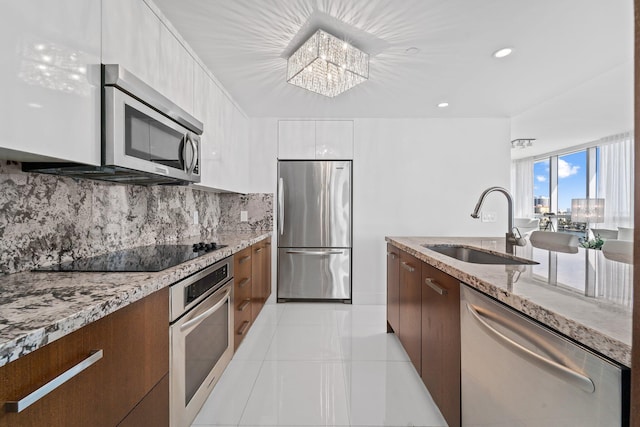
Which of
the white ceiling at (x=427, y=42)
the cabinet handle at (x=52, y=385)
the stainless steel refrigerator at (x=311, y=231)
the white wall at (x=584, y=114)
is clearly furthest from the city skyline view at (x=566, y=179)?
the cabinet handle at (x=52, y=385)

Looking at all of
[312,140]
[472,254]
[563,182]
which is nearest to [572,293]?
[472,254]

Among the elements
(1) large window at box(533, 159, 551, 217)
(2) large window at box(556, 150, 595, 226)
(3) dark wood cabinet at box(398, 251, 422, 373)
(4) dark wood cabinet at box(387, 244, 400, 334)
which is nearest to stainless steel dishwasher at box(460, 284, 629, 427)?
(3) dark wood cabinet at box(398, 251, 422, 373)

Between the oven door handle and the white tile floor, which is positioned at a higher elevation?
the oven door handle

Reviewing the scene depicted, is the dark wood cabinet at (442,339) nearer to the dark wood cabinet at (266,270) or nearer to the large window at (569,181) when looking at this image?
the dark wood cabinet at (266,270)

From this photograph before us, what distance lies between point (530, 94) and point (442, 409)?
3.00 m

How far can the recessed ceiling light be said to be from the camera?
2066mm

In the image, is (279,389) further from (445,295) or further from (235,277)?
(445,295)

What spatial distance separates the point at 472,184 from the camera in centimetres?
362

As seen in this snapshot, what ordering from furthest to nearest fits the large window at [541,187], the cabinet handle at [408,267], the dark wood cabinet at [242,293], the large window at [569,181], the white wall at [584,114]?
the large window at [541,187]
the large window at [569,181]
the white wall at [584,114]
the dark wood cabinet at [242,293]
the cabinet handle at [408,267]

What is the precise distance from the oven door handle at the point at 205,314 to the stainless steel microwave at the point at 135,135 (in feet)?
2.33

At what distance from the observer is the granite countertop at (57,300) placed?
1.88ft

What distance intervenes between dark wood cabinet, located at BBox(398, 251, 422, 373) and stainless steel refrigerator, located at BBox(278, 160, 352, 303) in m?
1.44

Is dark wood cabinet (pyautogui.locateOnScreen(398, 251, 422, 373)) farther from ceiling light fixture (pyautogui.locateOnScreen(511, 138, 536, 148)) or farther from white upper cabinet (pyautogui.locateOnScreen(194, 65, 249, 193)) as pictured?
ceiling light fixture (pyautogui.locateOnScreen(511, 138, 536, 148))

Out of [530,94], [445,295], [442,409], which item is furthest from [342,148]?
[442,409]
